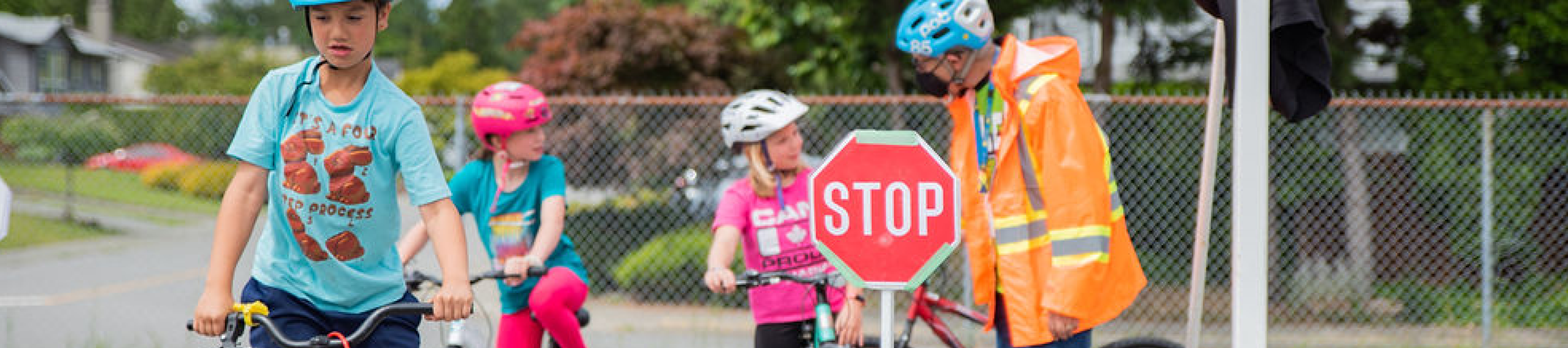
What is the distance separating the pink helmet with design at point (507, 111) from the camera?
15.1 ft

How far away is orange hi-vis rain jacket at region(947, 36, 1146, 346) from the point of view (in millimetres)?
3678

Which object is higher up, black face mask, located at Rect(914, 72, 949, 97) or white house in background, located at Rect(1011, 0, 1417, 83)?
white house in background, located at Rect(1011, 0, 1417, 83)

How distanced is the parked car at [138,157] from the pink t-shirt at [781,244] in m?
5.68

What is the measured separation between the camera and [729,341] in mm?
8633

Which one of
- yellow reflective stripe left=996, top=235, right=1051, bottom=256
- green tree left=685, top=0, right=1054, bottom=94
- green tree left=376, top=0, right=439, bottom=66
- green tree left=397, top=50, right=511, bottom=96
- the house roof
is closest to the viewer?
yellow reflective stripe left=996, top=235, right=1051, bottom=256

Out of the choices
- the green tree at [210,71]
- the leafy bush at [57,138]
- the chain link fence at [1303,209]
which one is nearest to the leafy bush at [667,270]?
the chain link fence at [1303,209]

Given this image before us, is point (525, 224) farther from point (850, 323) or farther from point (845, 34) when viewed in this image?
point (845, 34)

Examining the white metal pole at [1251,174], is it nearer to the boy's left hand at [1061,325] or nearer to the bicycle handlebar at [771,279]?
the boy's left hand at [1061,325]

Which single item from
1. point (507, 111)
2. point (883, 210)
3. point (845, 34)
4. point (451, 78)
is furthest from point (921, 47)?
point (451, 78)

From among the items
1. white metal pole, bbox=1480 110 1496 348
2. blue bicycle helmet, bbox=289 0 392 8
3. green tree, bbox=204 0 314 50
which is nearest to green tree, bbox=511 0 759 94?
white metal pole, bbox=1480 110 1496 348

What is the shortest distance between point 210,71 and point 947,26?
Answer: 1852 inches

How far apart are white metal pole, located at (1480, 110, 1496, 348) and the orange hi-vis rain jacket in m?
5.32

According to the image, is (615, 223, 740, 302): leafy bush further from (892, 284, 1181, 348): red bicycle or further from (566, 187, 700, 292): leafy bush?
(892, 284, 1181, 348): red bicycle

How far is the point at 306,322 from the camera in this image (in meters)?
3.36
